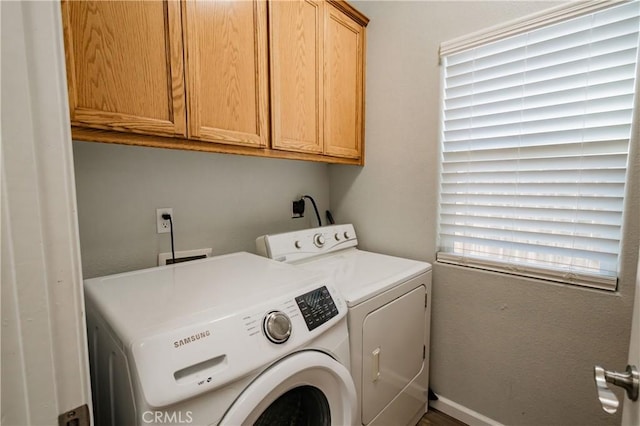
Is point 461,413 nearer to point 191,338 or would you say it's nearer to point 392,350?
point 392,350

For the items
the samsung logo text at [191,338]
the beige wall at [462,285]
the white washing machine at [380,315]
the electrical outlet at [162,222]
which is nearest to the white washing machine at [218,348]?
the samsung logo text at [191,338]

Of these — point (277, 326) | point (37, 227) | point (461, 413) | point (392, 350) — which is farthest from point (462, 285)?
point (37, 227)

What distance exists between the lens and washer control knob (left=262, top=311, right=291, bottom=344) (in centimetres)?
78

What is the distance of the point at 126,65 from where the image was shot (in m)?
0.91

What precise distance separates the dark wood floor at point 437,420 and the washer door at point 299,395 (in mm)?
913

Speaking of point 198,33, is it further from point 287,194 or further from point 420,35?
point 420,35

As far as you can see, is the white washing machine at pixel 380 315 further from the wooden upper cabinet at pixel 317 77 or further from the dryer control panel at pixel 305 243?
the wooden upper cabinet at pixel 317 77

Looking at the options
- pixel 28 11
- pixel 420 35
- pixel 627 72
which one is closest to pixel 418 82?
pixel 420 35

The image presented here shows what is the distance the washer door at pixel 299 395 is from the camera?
71 cm

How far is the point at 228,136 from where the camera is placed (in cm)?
118

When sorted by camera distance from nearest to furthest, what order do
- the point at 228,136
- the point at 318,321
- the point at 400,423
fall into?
the point at 318,321
the point at 228,136
the point at 400,423

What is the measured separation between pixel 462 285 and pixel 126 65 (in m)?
1.79

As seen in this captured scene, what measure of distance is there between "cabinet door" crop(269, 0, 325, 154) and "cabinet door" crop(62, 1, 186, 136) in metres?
0.44

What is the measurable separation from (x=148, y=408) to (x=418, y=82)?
6.02 feet
